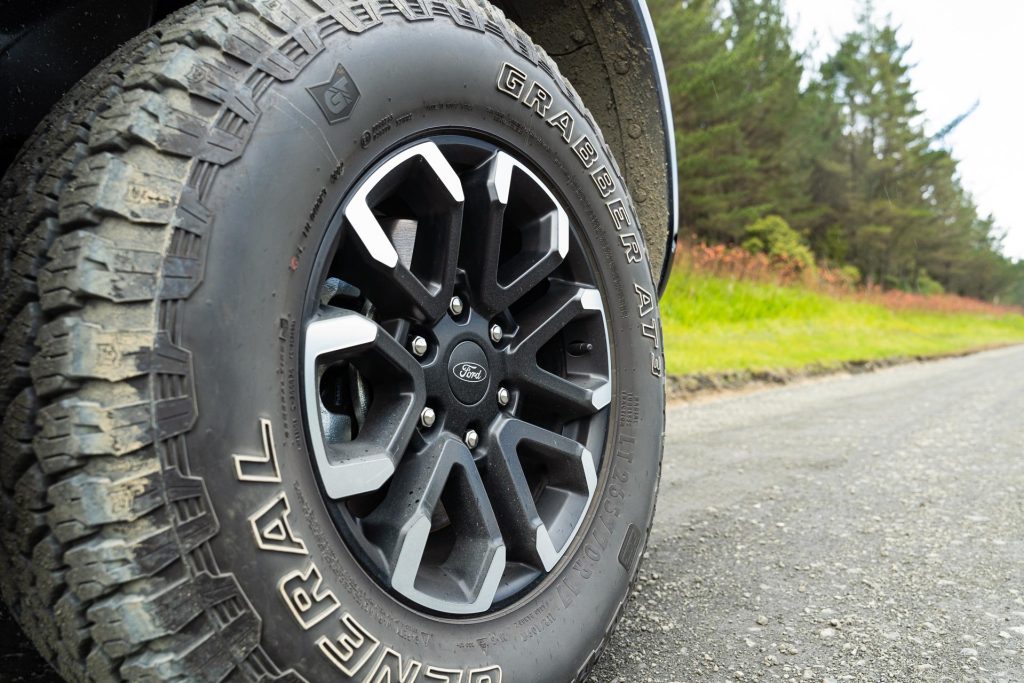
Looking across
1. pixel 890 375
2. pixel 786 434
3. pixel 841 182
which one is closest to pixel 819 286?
pixel 890 375

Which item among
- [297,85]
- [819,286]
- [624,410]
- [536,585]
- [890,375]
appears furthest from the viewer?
[819,286]

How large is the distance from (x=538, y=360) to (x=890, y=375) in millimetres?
10314

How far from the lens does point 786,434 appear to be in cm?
462

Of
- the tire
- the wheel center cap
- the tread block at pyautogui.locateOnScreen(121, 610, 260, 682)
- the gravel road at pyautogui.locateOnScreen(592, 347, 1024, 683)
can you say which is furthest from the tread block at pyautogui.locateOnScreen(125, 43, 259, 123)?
the gravel road at pyautogui.locateOnScreen(592, 347, 1024, 683)

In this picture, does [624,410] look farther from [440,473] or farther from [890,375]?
[890,375]

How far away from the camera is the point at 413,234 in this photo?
4.43 feet

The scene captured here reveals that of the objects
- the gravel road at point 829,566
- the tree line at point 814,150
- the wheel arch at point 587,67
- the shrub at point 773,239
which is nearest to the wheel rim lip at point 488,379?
the gravel road at point 829,566

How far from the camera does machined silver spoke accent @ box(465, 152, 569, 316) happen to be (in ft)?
4.49

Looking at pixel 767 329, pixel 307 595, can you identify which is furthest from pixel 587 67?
pixel 767 329

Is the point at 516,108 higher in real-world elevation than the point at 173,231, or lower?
higher

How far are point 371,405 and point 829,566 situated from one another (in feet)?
4.99

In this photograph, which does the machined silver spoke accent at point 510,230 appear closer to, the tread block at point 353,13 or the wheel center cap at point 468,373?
the wheel center cap at point 468,373

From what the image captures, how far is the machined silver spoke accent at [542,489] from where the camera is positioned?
1.34 meters

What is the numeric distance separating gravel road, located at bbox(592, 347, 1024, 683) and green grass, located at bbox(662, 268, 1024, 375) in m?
3.53
